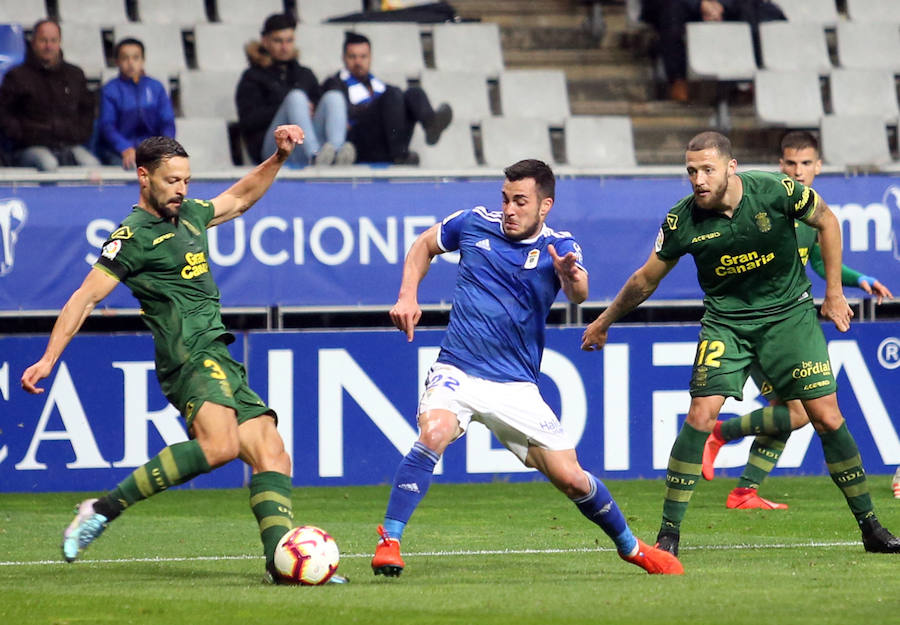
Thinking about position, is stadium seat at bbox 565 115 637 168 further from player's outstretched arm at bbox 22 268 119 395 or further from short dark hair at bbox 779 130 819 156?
player's outstretched arm at bbox 22 268 119 395

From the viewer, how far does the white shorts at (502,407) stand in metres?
7.04

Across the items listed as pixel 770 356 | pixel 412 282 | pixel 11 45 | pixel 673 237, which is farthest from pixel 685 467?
pixel 11 45

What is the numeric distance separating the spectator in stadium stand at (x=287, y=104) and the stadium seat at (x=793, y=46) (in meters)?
4.85

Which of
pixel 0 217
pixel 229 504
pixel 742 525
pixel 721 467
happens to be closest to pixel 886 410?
pixel 721 467

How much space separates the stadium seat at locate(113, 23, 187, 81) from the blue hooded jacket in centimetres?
136

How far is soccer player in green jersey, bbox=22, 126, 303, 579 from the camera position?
7.00 metres

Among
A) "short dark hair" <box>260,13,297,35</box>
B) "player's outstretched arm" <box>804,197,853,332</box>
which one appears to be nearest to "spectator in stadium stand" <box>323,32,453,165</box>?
"short dark hair" <box>260,13,297,35</box>

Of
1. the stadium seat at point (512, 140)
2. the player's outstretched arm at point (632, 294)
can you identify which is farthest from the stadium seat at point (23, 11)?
the player's outstretched arm at point (632, 294)

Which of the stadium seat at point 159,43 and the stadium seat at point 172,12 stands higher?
the stadium seat at point 172,12

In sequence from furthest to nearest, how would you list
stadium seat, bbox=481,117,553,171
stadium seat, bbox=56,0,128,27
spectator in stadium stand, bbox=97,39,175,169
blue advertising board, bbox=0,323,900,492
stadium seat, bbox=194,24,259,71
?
stadium seat, bbox=56,0,128,27 → stadium seat, bbox=194,24,259,71 → stadium seat, bbox=481,117,553,171 → spectator in stadium stand, bbox=97,39,175,169 → blue advertising board, bbox=0,323,900,492

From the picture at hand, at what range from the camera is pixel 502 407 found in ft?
23.1

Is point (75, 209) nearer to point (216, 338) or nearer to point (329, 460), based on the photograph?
point (329, 460)

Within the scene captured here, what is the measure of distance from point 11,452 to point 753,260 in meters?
6.28

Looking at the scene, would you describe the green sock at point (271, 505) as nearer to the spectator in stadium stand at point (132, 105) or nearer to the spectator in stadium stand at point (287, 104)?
the spectator in stadium stand at point (287, 104)
